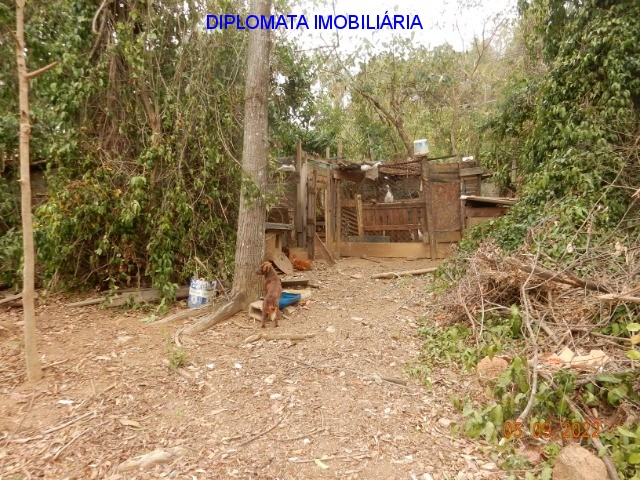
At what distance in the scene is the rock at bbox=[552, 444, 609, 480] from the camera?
2287mm

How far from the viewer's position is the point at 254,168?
5.13m

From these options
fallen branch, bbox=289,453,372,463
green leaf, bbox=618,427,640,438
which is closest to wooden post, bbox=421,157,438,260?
green leaf, bbox=618,427,640,438

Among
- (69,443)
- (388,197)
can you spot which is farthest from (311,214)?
(69,443)

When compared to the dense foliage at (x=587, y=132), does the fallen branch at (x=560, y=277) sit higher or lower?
lower

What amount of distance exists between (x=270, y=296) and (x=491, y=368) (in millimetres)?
2455

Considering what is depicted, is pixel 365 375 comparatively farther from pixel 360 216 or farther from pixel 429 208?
pixel 360 216

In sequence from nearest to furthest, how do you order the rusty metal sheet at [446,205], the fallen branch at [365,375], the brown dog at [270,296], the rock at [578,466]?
the rock at [578,466] < the fallen branch at [365,375] < the brown dog at [270,296] < the rusty metal sheet at [446,205]

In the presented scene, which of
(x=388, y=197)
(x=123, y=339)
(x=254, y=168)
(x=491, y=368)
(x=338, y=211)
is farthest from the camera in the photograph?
(x=388, y=197)

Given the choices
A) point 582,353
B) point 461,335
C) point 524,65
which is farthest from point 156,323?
point 524,65

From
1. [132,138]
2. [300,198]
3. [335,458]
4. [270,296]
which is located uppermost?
[132,138]

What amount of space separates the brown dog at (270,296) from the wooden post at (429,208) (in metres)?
5.60

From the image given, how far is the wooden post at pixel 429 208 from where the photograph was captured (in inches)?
367

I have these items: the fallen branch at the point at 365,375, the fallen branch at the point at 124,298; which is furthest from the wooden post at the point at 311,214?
the fallen branch at the point at 365,375

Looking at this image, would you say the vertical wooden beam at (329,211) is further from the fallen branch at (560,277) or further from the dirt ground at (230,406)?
the fallen branch at (560,277)
